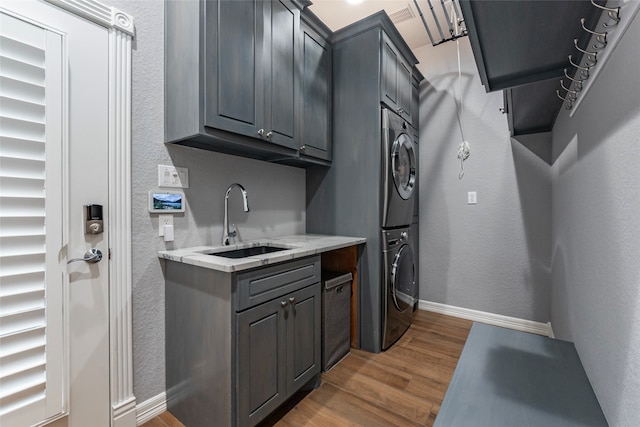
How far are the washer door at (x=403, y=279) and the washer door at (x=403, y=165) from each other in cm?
52

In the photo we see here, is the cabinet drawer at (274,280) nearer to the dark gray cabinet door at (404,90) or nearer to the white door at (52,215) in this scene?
the white door at (52,215)

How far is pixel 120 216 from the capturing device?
54.0 inches

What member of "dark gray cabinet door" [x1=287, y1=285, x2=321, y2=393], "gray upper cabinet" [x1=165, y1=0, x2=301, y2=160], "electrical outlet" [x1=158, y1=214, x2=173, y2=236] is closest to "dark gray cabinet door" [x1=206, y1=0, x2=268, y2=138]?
"gray upper cabinet" [x1=165, y1=0, x2=301, y2=160]

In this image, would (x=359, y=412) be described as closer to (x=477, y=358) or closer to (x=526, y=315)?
(x=477, y=358)

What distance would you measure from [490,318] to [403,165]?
1.72 m

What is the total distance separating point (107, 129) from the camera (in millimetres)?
1332

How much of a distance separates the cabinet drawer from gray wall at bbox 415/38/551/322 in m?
1.84

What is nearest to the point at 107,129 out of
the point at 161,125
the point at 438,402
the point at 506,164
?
the point at 161,125

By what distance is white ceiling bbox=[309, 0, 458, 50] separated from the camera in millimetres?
2400

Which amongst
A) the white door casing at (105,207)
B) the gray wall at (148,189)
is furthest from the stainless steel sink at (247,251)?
the white door casing at (105,207)

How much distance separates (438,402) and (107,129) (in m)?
2.27

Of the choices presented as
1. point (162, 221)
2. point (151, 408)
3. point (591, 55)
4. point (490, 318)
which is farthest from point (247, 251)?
point (490, 318)

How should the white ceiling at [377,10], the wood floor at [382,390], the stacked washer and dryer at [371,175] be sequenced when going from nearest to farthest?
1. the wood floor at [382,390]
2. the stacked washer and dryer at [371,175]
3. the white ceiling at [377,10]

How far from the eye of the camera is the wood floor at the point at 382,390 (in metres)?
1.46
